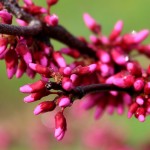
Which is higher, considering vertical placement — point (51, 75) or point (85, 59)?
point (51, 75)

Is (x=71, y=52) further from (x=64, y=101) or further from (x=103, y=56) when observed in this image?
(x=64, y=101)

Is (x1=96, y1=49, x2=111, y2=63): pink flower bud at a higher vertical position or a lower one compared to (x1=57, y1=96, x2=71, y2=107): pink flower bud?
lower

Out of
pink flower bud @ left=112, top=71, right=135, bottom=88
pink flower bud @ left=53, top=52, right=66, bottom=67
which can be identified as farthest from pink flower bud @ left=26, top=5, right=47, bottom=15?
pink flower bud @ left=112, top=71, right=135, bottom=88

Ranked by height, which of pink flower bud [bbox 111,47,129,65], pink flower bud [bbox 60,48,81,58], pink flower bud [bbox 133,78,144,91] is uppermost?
pink flower bud [bbox 133,78,144,91]

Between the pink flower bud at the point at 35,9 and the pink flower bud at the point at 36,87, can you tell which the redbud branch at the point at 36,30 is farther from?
the pink flower bud at the point at 36,87

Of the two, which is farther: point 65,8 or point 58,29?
point 65,8

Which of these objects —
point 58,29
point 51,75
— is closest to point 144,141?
point 58,29

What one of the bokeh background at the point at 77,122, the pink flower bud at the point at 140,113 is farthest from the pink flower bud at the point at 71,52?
the bokeh background at the point at 77,122

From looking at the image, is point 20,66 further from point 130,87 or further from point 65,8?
point 65,8

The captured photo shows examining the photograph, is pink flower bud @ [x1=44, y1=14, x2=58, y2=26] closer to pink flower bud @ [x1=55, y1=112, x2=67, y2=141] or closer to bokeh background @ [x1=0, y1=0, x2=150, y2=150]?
pink flower bud @ [x1=55, y1=112, x2=67, y2=141]
